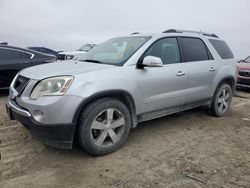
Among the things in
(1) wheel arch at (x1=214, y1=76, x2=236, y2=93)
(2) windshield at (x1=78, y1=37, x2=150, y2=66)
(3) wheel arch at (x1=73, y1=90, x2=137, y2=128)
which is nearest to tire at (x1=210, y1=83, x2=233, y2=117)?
(1) wheel arch at (x1=214, y1=76, x2=236, y2=93)

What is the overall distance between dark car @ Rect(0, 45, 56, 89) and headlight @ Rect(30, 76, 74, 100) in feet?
13.5

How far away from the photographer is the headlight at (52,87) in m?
3.05

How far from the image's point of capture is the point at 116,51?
419 centimetres

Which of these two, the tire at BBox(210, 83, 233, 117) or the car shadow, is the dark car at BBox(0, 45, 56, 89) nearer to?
the car shadow

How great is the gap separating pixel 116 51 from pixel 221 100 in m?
2.68

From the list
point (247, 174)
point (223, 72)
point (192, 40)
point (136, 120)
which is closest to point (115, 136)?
point (136, 120)

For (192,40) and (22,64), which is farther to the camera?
(22,64)

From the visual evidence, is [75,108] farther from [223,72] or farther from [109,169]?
[223,72]

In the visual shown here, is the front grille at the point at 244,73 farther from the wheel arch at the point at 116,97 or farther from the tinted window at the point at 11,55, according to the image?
the tinted window at the point at 11,55

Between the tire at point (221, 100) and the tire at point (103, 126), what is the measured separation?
2.47 metres

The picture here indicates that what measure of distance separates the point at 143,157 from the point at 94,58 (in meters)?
1.84

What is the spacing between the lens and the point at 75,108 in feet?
9.98

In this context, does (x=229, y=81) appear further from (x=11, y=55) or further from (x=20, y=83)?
(x=11, y=55)

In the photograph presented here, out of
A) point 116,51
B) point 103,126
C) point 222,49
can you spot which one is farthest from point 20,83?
point 222,49
